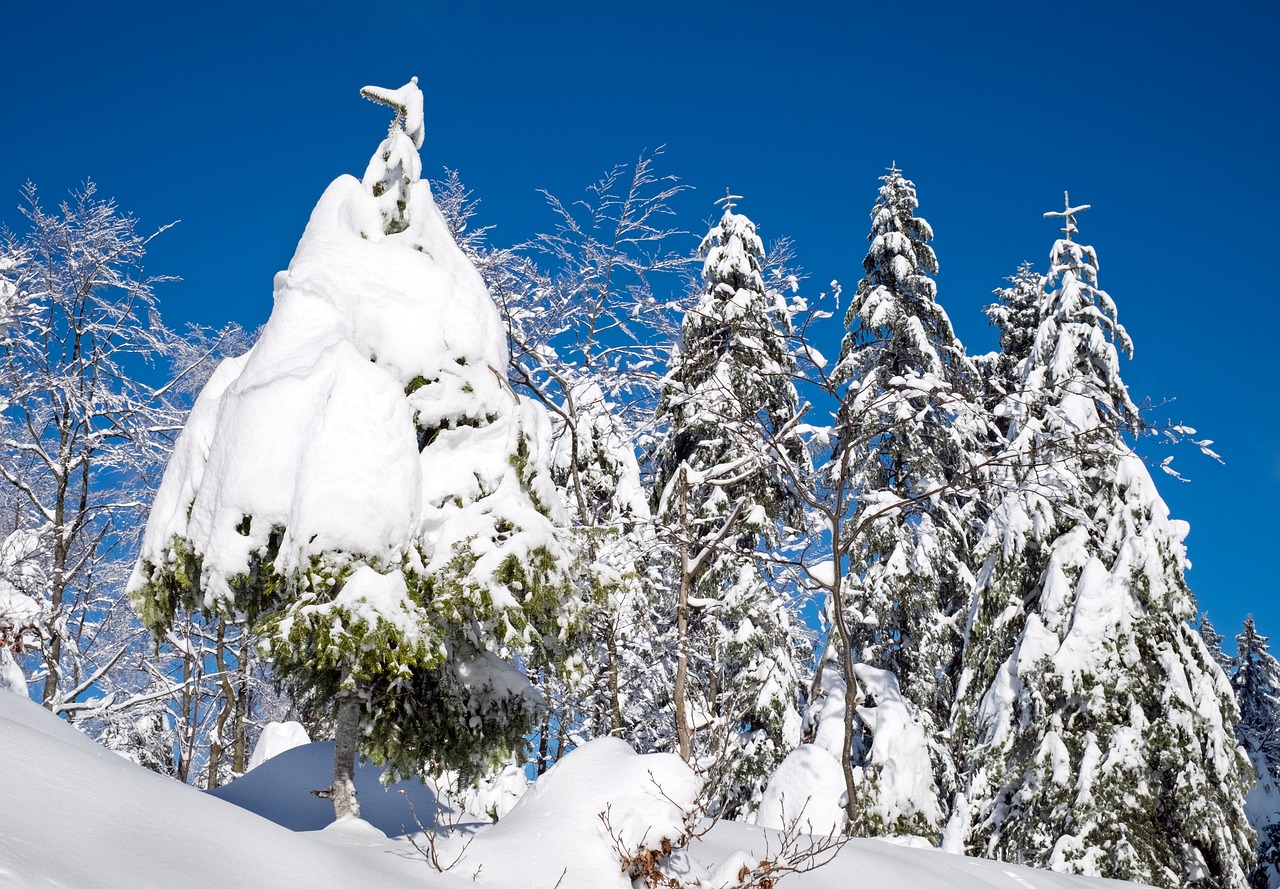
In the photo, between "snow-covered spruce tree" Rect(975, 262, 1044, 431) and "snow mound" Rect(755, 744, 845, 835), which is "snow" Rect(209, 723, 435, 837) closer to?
"snow mound" Rect(755, 744, 845, 835)

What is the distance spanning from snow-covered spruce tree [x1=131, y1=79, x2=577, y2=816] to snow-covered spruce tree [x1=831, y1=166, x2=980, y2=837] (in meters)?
7.90

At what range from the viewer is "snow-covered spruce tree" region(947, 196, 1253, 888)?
1285 centimetres

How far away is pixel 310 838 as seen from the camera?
4578 millimetres

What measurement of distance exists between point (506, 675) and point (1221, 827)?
11159 millimetres

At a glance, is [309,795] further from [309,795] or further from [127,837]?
[127,837]

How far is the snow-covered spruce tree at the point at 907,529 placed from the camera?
14688 mm

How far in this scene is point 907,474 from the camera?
56.4ft

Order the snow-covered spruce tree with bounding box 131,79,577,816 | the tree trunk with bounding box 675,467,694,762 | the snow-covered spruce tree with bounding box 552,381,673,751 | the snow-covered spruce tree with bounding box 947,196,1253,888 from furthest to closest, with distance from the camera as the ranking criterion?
the snow-covered spruce tree with bounding box 947,196,1253,888 → the tree trunk with bounding box 675,467,694,762 → the snow-covered spruce tree with bounding box 552,381,673,751 → the snow-covered spruce tree with bounding box 131,79,577,816

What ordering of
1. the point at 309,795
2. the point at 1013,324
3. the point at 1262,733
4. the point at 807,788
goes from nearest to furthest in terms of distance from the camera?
the point at 309,795 < the point at 807,788 < the point at 1013,324 < the point at 1262,733

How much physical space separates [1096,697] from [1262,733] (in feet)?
63.7

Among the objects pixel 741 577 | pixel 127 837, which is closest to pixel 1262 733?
pixel 741 577

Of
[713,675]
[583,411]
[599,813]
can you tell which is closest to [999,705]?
[713,675]

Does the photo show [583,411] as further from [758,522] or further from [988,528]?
[988,528]

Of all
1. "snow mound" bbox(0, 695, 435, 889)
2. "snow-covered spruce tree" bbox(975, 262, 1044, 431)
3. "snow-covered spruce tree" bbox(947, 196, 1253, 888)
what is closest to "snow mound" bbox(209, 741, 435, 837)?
"snow mound" bbox(0, 695, 435, 889)
